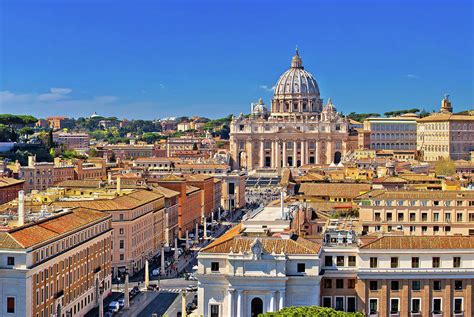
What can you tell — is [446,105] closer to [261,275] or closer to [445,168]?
[445,168]

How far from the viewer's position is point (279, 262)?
103ft

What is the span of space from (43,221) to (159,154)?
140699mm

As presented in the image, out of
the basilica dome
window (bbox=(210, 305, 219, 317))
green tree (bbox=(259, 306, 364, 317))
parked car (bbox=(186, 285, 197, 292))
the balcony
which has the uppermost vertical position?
the basilica dome

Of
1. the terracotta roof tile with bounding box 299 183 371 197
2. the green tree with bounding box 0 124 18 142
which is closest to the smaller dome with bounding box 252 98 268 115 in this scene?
the green tree with bounding box 0 124 18 142

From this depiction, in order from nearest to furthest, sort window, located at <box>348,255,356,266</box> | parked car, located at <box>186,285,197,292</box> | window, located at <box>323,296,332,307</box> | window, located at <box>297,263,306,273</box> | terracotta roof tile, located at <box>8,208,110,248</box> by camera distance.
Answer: window, located at <box>297,263,306,273</box> < window, located at <box>323,296,332,307</box> < window, located at <box>348,255,356,266</box> < terracotta roof tile, located at <box>8,208,110,248</box> < parked car, located at <box>186,285,197,292</box>

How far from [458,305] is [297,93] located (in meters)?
160

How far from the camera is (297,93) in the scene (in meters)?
192

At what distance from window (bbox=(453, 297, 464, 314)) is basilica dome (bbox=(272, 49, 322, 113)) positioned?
521ft

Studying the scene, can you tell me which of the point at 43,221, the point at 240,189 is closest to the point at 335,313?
the point at 43,221

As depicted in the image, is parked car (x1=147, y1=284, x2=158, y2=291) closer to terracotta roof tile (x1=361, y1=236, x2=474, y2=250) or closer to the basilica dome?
terracotta roof tile (x1=361, y1=236, x2=474, y2=250)

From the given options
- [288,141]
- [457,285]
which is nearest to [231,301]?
[457,285]

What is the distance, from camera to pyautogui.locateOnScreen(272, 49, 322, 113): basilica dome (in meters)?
192

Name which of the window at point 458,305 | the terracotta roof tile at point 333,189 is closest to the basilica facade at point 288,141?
the terracotta roof tile at point 333,189

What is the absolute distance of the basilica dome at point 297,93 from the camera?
192 m
